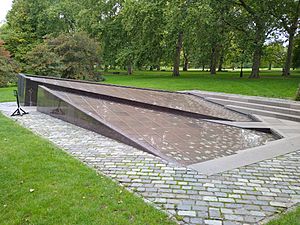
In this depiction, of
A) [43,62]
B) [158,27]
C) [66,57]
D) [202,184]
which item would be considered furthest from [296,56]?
[202,184]

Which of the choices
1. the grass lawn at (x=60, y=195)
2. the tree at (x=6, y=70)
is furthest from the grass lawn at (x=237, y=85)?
the grass lawn at (x=60, y=195)

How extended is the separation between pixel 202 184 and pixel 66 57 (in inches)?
679

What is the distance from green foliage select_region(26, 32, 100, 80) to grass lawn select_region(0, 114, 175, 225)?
14.4m

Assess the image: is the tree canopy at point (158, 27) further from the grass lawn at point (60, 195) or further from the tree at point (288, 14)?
the grass lawn at point (60, 195)

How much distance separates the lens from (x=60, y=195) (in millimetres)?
3318

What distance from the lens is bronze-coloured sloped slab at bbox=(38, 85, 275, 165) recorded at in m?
5.34

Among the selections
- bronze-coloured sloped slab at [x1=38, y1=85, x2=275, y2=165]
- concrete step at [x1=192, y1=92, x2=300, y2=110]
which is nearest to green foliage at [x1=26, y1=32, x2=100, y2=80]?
bronze-coloured sloped slab at [x1=38, y1=85, x2=275, y2=165]

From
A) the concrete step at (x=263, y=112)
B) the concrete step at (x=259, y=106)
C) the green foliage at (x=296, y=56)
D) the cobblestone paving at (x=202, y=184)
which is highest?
the green foliage at (x=296, y=56)

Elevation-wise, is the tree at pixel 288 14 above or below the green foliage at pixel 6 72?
above

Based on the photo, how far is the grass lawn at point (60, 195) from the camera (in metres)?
2.85

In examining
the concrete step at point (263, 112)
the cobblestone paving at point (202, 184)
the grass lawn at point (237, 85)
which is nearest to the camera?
the cobblestone paving at point (202, 184)

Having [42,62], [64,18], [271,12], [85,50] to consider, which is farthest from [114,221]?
[64,18]

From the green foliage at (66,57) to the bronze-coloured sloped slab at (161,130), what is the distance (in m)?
9.87

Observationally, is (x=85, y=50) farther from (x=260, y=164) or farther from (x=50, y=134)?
(x=260, y=164)
